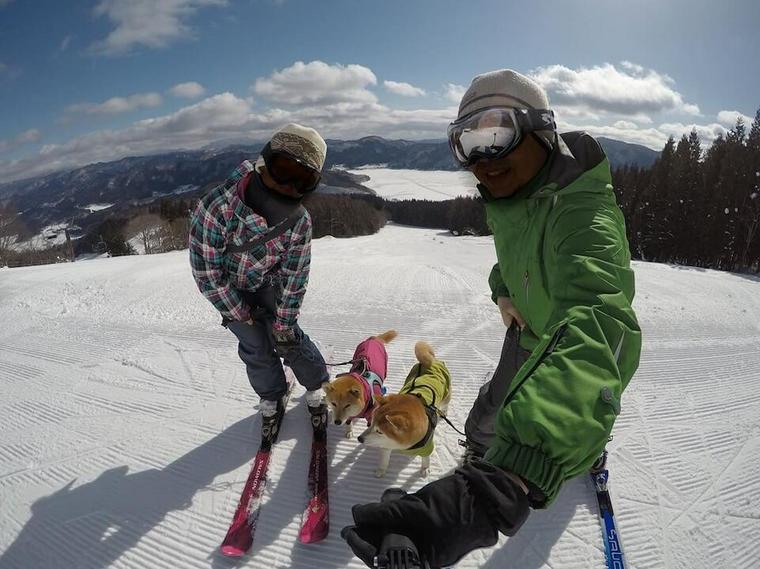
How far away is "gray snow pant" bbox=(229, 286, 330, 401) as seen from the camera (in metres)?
3.08

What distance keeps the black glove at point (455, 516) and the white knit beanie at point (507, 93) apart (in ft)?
4.64

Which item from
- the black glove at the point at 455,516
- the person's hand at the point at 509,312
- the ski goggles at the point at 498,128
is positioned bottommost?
the black glove at the point at 455,516

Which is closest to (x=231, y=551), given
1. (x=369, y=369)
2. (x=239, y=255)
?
(x=369, y=369)

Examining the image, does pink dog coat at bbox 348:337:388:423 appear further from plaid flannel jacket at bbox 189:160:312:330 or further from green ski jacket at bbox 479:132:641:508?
green ski jacket at bbox 479:132:641:508

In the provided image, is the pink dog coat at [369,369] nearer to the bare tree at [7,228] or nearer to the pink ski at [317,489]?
the pink ski at [317,489]

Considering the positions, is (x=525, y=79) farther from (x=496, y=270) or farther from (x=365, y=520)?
(x=365, y=520)

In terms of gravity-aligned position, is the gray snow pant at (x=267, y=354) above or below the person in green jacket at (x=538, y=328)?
below

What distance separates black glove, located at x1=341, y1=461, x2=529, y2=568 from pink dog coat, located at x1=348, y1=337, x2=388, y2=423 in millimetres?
2297

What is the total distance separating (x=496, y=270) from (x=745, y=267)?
3481 cm

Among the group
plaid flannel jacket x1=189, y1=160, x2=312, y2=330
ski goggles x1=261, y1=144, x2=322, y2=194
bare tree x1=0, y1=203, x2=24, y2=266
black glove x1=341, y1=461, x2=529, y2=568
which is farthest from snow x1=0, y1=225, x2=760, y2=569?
bare tree x1=0, y1=203, x2=24, y2=266

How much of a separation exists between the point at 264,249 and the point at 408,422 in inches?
65.1

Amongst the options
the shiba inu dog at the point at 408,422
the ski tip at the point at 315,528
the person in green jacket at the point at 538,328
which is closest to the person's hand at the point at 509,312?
the person in green jacket at the point at 538,328

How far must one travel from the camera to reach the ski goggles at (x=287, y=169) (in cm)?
241

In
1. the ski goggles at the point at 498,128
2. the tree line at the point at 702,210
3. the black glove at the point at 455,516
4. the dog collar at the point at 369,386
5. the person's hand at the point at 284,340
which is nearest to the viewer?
the black glove at the point at 455,516
